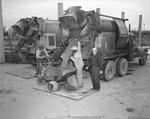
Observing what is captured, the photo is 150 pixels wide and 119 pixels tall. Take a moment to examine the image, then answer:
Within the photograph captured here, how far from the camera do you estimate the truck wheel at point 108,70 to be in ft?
24.5

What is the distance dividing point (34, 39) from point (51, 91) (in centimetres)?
494

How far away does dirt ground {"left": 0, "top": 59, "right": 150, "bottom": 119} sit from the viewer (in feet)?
14.3

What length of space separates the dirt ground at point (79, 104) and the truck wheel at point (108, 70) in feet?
1.80

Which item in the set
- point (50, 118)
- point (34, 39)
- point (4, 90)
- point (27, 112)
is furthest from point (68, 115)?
point (34, 39)

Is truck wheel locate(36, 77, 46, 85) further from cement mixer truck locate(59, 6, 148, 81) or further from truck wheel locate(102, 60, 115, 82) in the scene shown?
truck wheel locate(102, 60, 115, 82)

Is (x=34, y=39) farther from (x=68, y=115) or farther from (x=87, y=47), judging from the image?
(x=68, y=115)

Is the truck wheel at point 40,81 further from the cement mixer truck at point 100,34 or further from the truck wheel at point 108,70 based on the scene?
the truck wheel at point 108,70

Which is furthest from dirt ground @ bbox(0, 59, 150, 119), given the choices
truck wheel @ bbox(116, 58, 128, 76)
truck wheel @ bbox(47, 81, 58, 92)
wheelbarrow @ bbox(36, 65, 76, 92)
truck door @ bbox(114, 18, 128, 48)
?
truck door @ bbox(114, 18, 128, 48)

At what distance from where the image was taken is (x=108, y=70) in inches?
303

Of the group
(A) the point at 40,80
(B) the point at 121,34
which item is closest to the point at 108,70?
(B) the point at 121,34

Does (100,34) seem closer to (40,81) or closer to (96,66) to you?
(96,66)

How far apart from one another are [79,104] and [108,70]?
3.11 meters

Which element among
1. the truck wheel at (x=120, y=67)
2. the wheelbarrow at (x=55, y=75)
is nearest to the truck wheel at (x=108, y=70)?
the truck wheel at (x=120, y=67)

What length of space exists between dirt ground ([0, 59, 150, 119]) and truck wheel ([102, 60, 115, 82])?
1.80 ft
